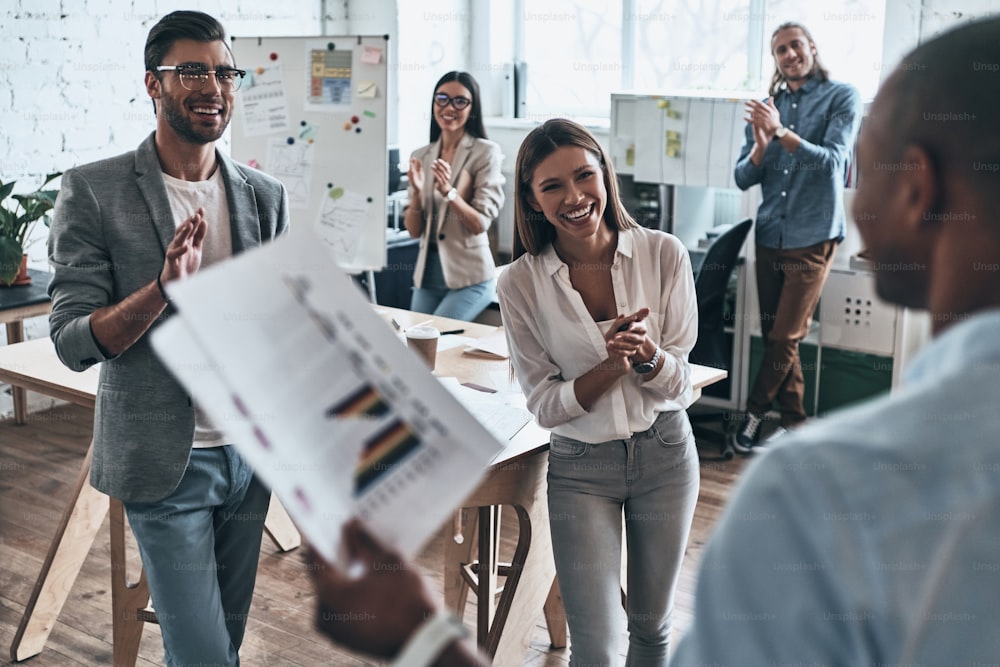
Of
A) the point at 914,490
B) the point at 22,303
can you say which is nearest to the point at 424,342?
the point at 22,303

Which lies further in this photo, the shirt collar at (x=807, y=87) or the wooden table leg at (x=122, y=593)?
the shirt collar at (x=807, y=87)

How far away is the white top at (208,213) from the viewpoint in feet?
6.38

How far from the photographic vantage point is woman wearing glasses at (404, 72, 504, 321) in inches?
160

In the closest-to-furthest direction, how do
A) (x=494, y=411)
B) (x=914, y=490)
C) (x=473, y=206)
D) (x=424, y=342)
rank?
(x=914, y=490) < (x=494, y=411) < (x=424, y=342) < (x=473, y=206)

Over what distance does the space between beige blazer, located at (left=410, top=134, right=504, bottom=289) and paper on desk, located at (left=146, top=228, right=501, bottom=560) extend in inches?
126

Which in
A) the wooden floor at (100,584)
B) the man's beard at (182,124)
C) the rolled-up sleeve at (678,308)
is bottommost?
the wooden floor at (100,584)

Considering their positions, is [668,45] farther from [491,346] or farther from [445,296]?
[491,346]

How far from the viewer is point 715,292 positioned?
420 centimetres

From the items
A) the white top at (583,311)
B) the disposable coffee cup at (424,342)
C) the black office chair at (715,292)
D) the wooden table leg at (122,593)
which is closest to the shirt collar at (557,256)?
the white top at (583,311)

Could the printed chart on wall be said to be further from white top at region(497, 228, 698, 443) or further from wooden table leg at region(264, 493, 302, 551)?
white top at region(497, 228, 698, 443)

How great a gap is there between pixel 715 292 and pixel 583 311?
2.17m

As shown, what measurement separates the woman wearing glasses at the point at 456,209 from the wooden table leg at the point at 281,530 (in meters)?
0.99

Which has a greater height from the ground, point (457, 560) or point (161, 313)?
point (161, 313)

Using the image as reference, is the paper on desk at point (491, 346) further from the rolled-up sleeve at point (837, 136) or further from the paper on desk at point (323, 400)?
the paper on desk at point (323, 400)
